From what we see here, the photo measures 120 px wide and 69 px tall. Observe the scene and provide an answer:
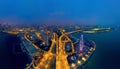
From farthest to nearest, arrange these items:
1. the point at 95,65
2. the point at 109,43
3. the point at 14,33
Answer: the point at 14,33 → the point at 109,43 → the point at 95,65

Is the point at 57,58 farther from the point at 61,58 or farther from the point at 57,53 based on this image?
the point at 57,53

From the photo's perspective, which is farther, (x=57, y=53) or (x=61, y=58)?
Answer: (x=57, y=53)

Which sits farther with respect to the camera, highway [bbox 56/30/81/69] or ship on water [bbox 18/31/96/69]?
ship on water [bbox 18/31/96/69]

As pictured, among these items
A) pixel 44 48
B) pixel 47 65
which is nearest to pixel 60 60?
pixel 47 65

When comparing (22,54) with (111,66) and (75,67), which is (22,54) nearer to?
(75,67)

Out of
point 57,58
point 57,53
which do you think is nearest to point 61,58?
point 57,58

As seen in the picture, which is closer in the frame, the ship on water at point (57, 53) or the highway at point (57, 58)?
the highway at point (57, 58)

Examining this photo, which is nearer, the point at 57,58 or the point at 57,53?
the point at 57,58

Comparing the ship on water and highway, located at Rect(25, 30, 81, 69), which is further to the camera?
the ship on water
